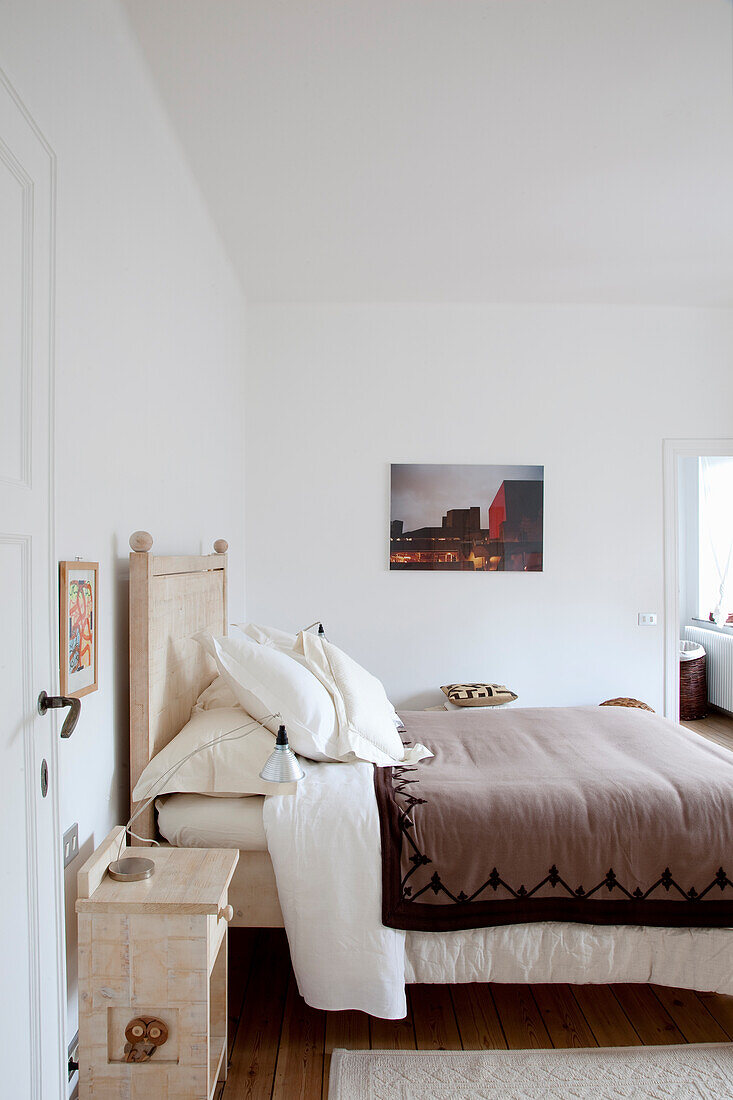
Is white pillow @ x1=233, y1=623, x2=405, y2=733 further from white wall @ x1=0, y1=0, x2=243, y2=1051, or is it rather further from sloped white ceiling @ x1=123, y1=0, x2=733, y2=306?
sloped white ceiling @ x1=123, y1=0, x2=733, y2=306

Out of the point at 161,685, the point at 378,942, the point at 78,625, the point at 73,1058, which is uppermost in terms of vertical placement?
the point at 78,625

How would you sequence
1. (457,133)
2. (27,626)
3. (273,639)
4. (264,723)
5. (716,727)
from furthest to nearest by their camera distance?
(716,727), (273,639), (457,133), (264,723), (27,626)

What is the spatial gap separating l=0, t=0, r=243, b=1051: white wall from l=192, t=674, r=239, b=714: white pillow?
37 cm

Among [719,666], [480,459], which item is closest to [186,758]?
[480,459]

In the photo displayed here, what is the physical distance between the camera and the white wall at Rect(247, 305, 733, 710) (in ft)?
13.7

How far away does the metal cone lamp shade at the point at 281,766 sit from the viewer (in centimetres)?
174

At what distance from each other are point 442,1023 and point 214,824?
86 centimetres

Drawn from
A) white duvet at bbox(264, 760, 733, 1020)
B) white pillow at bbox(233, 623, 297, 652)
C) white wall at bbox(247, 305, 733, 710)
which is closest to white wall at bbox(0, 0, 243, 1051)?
white pillow at bbox(233, 623, 297, 652)

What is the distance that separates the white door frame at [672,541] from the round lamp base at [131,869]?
357cm

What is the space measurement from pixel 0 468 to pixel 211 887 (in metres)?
0.99

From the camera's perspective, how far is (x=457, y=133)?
249 centimetres

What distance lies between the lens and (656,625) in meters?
4.28

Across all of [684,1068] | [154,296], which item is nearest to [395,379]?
[154,296]

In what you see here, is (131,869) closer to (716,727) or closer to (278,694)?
(278,694)
